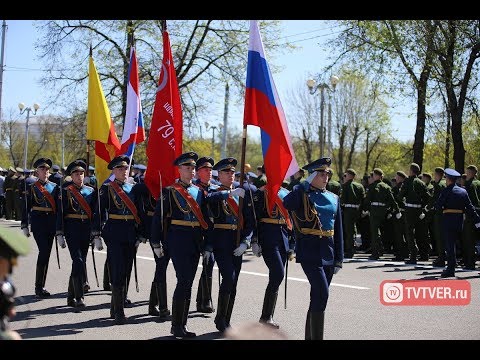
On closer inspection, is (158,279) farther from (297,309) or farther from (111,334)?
(297,309)

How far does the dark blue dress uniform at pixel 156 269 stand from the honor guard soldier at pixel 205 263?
55 cm

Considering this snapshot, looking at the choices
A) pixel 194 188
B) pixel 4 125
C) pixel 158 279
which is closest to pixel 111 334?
pixel 158 279

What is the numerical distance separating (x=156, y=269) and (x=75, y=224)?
1.62m

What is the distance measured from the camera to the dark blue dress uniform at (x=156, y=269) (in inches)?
374

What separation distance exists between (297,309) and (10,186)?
20.7m

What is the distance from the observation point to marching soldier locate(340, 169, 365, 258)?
56.0 ft

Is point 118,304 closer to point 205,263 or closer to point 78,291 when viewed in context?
point 205,263

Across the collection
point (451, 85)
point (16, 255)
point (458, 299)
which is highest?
point (451, 85)

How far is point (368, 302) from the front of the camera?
10.8m

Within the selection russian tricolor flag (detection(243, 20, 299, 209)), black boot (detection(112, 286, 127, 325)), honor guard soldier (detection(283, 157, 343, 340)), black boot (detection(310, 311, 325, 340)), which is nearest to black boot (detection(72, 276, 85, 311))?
black boot (detection(112, 286, 127, 325))

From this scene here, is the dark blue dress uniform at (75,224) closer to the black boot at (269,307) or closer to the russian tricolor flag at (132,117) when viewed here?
the russian tricolor flag at (132,117)

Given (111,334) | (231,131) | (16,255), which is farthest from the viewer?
(231,131)

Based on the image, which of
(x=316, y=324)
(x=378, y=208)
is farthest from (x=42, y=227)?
(x=378, y=208)
